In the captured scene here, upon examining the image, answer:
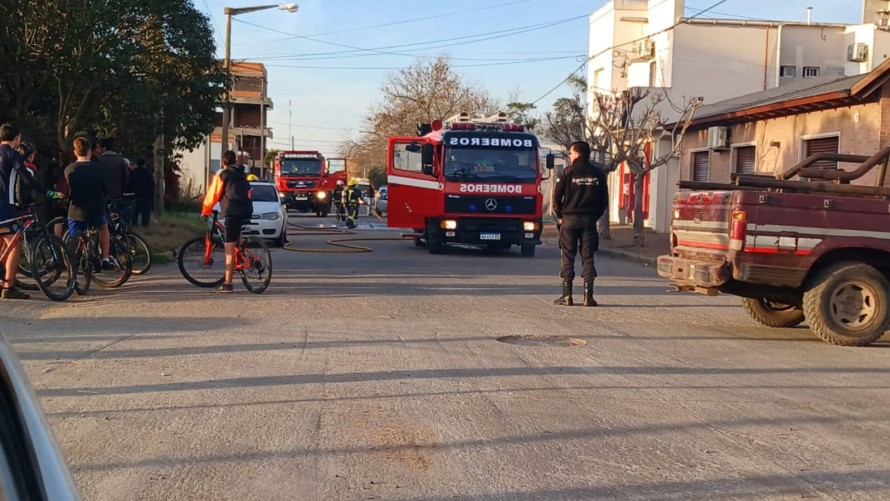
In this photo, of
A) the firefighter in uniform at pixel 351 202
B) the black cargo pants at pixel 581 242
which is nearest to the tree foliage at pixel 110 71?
the black cargo pants at pixel 581 242

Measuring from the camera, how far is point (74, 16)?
45.1 feet

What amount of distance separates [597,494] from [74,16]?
39.1 ft

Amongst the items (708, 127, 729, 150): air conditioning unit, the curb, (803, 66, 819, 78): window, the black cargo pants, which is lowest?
the curb

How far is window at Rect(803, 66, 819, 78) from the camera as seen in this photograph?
4153 cm

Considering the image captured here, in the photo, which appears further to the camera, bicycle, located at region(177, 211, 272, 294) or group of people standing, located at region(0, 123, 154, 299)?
bicycle, located at region(177, 211, 272, 294)

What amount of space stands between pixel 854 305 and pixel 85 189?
29.6 ft

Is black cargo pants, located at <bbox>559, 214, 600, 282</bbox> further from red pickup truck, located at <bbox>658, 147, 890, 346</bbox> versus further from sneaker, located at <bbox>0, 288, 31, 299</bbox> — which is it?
sneaker, located at <bbox>0, 288, 31, 299</bbox>

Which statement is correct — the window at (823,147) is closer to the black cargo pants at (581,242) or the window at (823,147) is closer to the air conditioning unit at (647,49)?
the black cargo pants at (581,242)

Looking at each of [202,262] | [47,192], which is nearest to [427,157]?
[202,262]

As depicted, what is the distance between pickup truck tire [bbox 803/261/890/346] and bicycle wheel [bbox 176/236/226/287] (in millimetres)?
7316

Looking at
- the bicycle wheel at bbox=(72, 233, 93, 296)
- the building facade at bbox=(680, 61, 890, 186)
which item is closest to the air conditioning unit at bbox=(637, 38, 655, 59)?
the building facade at bbox=(680, 61, 890, 186)

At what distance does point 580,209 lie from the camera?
1184 centimetres

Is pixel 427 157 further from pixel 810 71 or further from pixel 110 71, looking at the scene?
pixel 810 71

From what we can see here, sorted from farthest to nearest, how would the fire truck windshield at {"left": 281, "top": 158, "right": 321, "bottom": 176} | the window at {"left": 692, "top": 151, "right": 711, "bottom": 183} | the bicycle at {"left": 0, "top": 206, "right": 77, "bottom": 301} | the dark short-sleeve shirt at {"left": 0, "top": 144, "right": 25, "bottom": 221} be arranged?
the fire truck windshield at {"left": 281, "top": 158, "right": 321, "bottom": 176}
the window at {"left": 692, "top": 151, "right": 711, "bottom": 183}
the bicycle at {"left": 0, "top": 206, "right": 77, "bottom": 301}
the dark short-sleeve shirt at {"left": 0, "top": 144, "right": 25, "bottom": 221}
